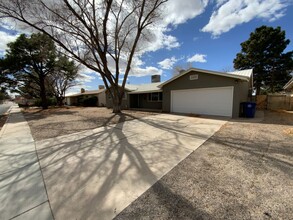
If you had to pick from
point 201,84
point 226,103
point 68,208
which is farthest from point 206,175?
point 201,84

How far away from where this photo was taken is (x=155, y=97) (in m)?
15.7

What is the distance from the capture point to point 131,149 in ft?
13.4

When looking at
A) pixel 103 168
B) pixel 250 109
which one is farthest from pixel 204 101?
pixel 103 168

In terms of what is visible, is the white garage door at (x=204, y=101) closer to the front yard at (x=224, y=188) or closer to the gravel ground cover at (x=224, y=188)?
the front yard at (x=224, y=188)

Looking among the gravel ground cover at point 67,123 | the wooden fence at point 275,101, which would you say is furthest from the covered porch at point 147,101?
the wooden fence at point 275,101

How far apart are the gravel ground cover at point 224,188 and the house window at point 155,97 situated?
11.6 meters

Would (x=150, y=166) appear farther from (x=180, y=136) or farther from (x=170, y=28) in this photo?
(x=170, y=28)

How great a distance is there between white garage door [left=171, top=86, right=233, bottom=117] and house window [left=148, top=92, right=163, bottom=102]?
284cm

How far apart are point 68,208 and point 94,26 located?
11820mm

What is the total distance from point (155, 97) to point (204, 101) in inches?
244

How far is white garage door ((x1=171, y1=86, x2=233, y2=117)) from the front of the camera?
949 centimetres

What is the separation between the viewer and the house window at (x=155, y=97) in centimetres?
1521

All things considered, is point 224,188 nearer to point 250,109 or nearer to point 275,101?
point 250,109

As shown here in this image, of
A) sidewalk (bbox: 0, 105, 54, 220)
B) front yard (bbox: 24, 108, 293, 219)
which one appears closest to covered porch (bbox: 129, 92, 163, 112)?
front yard (bbox: 24, 108, 293, 219)
